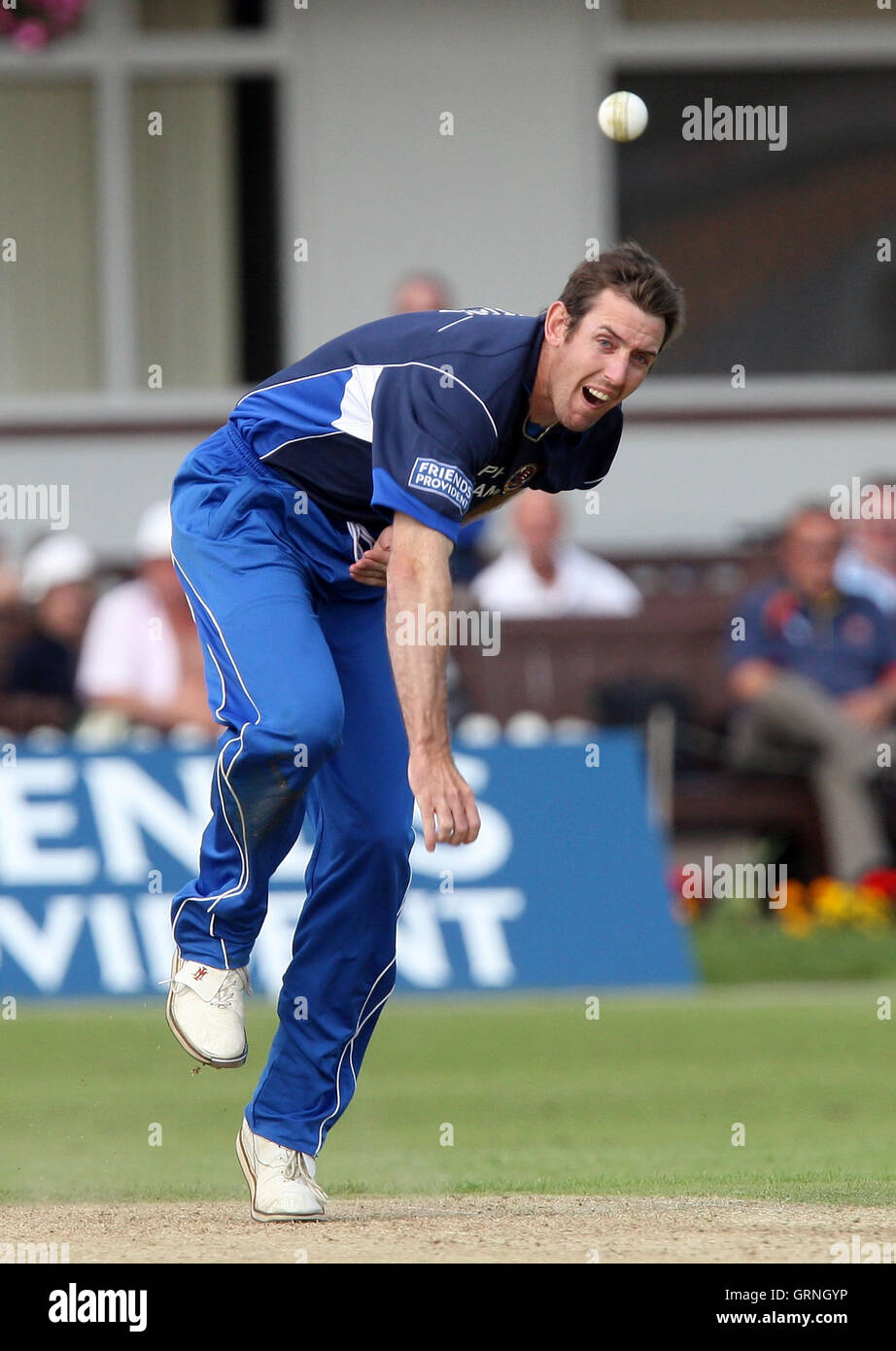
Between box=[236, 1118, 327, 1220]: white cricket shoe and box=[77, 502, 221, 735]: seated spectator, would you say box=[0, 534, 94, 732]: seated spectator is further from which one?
box=[236, 1118, 327, 1220]: white cricket shoe

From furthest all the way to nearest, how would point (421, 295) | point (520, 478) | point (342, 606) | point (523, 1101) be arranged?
1. point (421, 295)
2. point (523, 1101)
3. point (342, 606)
4. point (520, 478)

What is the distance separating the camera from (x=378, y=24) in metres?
15.1

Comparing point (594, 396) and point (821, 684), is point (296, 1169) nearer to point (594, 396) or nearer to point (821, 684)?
point (594, 396)

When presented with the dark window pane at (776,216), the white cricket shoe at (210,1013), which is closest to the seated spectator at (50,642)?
the dark window pane at (776,216)

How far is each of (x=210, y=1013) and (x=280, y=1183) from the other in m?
0.60

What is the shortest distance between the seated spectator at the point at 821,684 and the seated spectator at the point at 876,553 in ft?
1.53

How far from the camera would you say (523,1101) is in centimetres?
912

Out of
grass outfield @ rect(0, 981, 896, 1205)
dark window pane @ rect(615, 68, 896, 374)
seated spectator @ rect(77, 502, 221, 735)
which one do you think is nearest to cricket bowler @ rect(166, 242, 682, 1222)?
grass outfield @ rect(0, 981, 896, 1205)

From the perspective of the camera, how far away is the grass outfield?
24.1 ft

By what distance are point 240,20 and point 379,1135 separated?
30.2ft

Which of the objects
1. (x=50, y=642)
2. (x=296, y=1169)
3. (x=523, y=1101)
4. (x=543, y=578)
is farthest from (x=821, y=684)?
(x=296, y=1169)

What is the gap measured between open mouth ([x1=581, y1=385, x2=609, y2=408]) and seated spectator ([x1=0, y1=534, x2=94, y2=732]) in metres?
7.10

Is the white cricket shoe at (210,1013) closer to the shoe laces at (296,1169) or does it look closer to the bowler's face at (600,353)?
the shoe laces at (296,1169)

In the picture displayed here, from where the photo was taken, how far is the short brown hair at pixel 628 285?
5750mm
